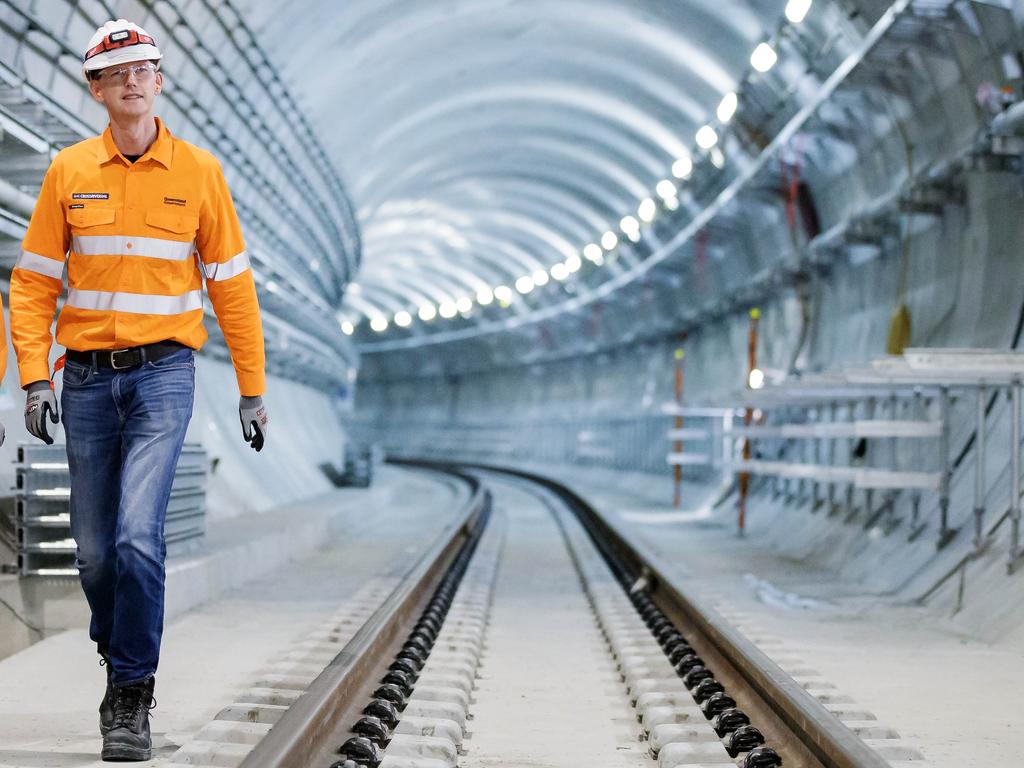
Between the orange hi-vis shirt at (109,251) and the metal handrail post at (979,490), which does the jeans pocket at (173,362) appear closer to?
the orange hi-vis shirt at (109,251)

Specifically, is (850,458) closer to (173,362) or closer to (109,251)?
(173,362)

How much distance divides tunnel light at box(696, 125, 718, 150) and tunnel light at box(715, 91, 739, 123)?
2.51 feet

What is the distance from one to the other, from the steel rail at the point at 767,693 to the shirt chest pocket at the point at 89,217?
2.73 meters

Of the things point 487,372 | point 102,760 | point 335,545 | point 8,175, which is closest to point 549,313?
point 487,372

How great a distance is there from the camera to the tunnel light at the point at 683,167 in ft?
67.8

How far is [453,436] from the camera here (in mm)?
47781

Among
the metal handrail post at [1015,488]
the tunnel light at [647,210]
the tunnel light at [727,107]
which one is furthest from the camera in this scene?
the tunnel light at [647,210]

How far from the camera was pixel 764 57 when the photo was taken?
15.1m

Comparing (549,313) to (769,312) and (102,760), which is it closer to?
(769,312)

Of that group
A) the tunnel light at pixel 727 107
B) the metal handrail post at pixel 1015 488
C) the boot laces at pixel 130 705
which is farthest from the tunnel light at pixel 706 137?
the boot laces at pixel 130 705

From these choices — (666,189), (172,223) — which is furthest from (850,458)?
(666,189)

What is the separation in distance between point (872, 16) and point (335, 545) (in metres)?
7.35

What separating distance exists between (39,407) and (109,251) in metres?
0.54

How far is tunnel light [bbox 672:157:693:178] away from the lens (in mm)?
20667
